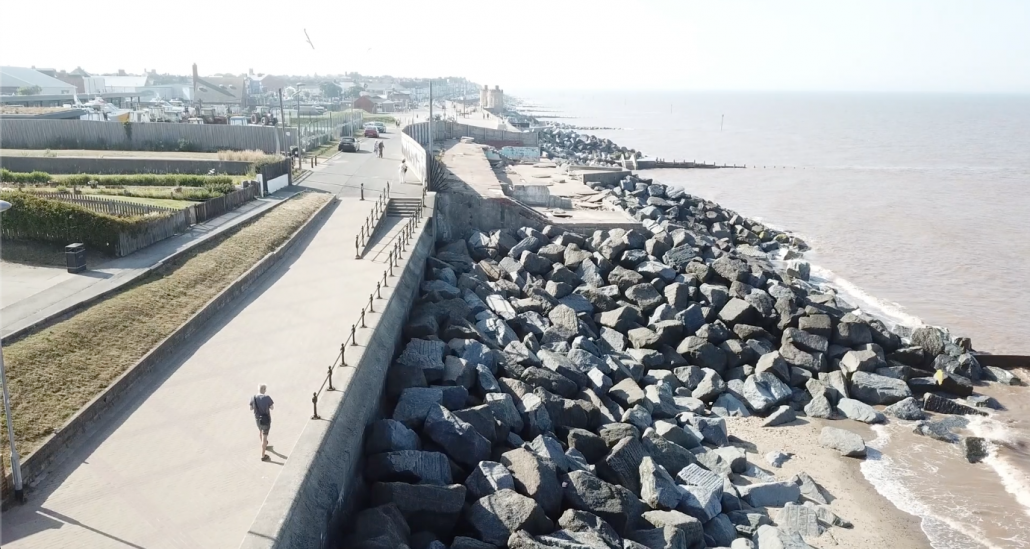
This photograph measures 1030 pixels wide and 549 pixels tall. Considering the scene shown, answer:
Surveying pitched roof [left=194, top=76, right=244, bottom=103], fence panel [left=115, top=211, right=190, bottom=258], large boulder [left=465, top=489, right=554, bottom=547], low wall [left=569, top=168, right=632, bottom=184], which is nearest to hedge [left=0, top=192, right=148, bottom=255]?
fence panel [left=115, top=211, right=190, bottom=258]

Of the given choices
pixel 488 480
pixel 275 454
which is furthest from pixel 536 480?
pixel 275 454

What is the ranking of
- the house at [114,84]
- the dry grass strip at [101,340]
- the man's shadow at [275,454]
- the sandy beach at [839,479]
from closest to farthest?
the man's shadow at [275,454] < the dry grass strip at [101,340] < the sandy beach at [839,479] < the house at [114,84]

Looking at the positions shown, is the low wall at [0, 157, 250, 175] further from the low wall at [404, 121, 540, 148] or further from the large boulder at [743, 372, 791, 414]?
the low wall at [404, 121, 540, 148]

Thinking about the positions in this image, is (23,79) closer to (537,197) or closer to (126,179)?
(126,179)

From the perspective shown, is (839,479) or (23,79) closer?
(839,479)

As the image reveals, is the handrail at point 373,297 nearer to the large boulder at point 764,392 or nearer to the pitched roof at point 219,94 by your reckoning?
the large boulder at point 764,392

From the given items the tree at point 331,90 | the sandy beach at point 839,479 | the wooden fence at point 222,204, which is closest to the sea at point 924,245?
the sandy beach at point 839,479
